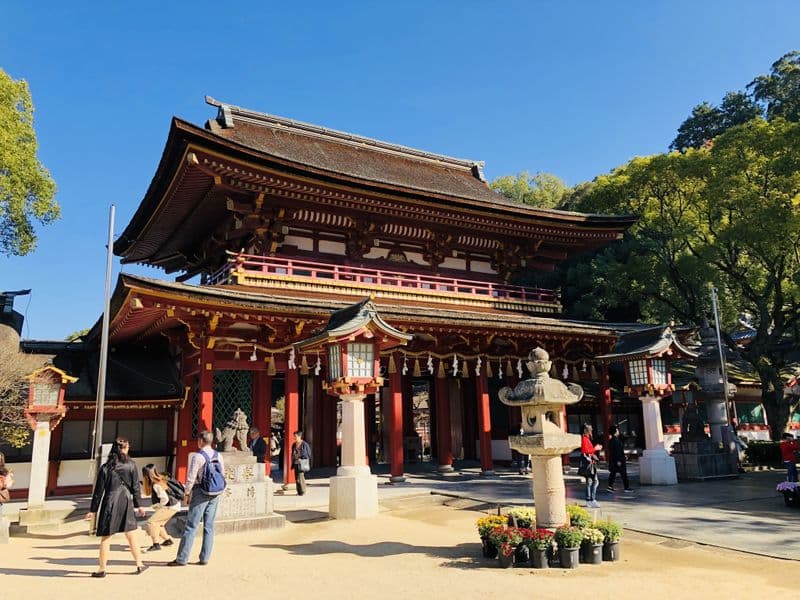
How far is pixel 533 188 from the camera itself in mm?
58344

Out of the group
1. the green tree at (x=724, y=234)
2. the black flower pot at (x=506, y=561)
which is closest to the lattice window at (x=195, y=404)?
the black flower pot at (x=506, y=561)

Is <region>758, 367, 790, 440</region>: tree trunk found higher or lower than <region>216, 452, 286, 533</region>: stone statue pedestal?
higher

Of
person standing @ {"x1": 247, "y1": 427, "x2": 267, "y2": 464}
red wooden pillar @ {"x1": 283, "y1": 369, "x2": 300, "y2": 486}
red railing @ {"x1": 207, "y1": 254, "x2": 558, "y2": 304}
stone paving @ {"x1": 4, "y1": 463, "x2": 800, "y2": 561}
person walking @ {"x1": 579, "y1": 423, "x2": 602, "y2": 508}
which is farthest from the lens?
red railing @ {"x1": 207, "y1": 254, "x2": 558, "y2": 304}

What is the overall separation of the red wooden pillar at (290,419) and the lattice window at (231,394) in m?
1.38

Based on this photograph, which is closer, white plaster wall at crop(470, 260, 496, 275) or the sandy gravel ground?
the sandy gravel ground

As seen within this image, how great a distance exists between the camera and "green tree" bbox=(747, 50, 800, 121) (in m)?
50.1

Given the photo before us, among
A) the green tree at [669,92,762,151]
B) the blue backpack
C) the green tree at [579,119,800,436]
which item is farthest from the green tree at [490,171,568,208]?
the blue backpack

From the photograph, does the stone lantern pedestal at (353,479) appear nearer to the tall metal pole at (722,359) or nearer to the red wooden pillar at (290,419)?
the red wooden pillar at (290,419)

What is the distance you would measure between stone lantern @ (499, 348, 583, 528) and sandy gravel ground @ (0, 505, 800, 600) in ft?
2.85

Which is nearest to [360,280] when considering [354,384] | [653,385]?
[354,384]

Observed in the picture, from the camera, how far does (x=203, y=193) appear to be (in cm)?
1698

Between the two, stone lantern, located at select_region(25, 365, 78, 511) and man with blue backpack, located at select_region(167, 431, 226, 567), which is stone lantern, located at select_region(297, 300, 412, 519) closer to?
man with blue backpack, located at select_region(167, 431, 226, 567)

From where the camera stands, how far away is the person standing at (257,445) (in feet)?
46.2

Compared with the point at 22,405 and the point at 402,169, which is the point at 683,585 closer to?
the point at 22,405
